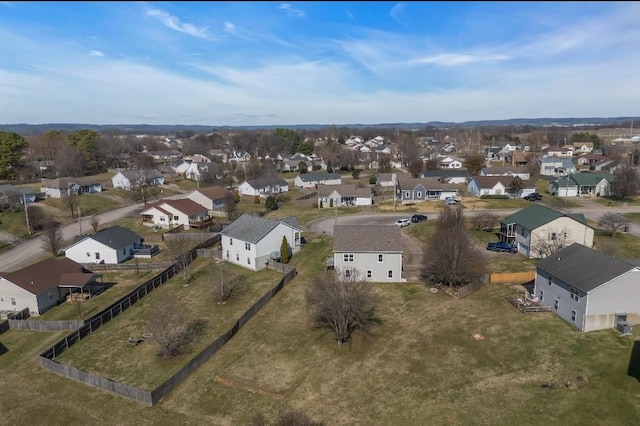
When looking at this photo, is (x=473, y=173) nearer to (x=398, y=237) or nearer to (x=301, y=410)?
(x=398, y=237)

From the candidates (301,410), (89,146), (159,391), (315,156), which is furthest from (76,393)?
(315,156)

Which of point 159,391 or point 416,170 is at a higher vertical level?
point 416,170

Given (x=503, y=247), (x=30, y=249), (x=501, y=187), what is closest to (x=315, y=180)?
(x=501, y=187)

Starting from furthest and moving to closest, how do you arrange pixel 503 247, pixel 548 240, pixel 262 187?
pixel 262 187 < pixel 503 247 < pixel 548 240

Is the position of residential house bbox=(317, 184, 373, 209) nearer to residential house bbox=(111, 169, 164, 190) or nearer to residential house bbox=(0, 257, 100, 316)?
residential house bbox=(111, 169, 164, 190)

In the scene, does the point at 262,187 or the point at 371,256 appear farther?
the point at 262,187

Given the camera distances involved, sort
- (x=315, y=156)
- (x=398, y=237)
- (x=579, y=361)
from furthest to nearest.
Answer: (x=315, y=156) → (x=398, y=237) → (x=579, y=361)

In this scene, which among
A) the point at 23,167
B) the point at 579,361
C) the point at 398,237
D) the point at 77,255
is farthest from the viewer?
the point at 23,167

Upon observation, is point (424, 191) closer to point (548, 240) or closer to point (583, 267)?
point (548, 240)
